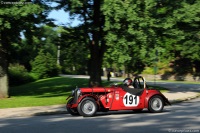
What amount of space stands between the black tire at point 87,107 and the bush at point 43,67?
4346 cm

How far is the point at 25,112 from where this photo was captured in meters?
15.7

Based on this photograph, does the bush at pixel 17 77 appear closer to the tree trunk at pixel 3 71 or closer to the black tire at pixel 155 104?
the tree trunk at pixel 3 71

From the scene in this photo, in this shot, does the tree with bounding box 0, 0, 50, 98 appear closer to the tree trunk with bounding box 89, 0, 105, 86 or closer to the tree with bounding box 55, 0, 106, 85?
the tree with bounding box 55, 0, 106, 85

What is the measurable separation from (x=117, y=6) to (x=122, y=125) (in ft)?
39.4

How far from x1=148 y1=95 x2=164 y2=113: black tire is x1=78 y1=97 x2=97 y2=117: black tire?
7.86 ft

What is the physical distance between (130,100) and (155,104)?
3.75ft

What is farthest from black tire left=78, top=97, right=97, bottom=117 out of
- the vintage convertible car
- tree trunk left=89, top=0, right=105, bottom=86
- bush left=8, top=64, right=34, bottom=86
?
bush left=8, top=64, right=34, bottom=86

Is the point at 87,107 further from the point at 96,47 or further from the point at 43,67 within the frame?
the point at 43,67

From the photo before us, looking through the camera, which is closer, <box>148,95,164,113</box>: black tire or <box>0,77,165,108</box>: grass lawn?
<box>148,95,164,113</box>: black tire

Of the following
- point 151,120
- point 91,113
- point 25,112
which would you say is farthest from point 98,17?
point 151,120

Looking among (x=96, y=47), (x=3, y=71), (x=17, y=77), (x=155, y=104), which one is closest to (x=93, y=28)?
(x=96, y=47)

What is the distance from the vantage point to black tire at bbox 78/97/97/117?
13172 mm

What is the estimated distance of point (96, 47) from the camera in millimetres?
25766

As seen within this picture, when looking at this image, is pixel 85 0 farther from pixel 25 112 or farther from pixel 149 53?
pixel 25 112
